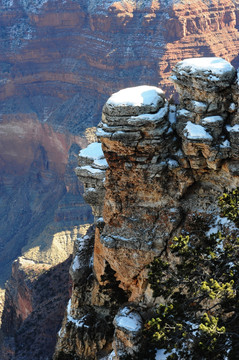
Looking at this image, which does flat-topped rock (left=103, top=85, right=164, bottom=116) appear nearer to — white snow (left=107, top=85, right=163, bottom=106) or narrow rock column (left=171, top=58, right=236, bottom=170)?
white snow (left=107, top=85, right=163, bottom=106)

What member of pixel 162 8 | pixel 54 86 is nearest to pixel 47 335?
pixel 162 8

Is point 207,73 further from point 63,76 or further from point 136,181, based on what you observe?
point 63,76

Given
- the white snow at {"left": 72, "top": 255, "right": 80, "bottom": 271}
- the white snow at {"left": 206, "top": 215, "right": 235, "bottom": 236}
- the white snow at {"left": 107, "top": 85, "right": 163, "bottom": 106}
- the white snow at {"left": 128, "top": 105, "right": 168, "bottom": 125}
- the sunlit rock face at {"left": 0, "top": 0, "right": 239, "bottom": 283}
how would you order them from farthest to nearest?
the sunlit rock face at {"left": 0, "top": 0, "right": 239, "bottom": 283} < the white snow at {"left": 72, "top": 255, "right": 80, "bottom": 271} < the white snow at {"left": 206, "top": 215, "right": 235, "bottom": 236} < the white snow at {"left": 107, "top": 85, "right": 163, "bottom": 106} < the white snow at {"left": 128, "top": 105, "right": 168, "bottom": 125}

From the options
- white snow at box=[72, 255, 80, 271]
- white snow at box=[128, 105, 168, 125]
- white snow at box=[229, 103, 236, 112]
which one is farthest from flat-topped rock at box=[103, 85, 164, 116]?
white snow at box=[72, 255, 80, 271]

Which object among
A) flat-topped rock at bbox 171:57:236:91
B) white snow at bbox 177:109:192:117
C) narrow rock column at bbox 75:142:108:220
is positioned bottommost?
narrow rock column at bbox 75:142:108:220

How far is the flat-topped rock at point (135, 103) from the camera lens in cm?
2159

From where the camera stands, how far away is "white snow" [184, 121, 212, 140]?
2100 centimetres

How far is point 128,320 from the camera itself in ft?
77.4

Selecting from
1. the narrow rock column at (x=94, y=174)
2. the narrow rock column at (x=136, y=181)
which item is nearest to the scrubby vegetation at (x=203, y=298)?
the narrow rock column at (x=136, y=181)

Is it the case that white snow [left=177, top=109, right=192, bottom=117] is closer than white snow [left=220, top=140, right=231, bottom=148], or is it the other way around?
white snow [left=220, top=140, right=231, bottom=148]

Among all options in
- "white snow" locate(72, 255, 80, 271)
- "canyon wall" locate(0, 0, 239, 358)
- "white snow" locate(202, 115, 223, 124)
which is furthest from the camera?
"canyon wall" locate(0, 0, 239, 358)

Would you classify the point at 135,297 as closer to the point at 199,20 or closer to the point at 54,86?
the point at 199,20

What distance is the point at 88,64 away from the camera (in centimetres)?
9944

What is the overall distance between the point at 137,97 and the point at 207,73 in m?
2.99
